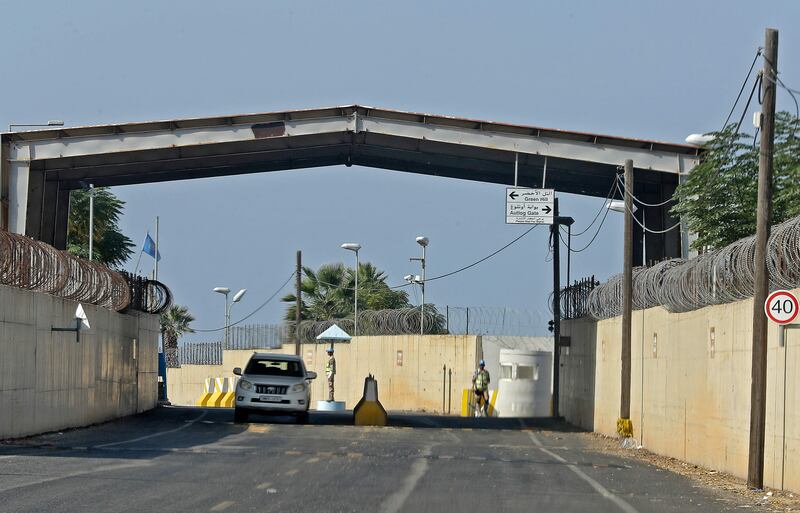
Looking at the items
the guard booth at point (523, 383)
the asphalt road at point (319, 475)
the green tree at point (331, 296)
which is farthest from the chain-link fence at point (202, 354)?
the asphalt road at point (319, 475)

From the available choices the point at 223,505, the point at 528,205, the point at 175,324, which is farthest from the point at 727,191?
the point at 175,324

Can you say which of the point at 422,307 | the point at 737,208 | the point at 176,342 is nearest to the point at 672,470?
the point at 737,208

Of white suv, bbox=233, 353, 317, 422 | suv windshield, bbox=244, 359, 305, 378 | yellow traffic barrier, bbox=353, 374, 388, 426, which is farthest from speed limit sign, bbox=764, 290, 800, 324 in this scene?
suv windshield, bbox=244, 359, 305, 378

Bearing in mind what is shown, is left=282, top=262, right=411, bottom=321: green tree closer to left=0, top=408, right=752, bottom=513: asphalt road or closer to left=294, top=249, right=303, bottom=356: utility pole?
left=294, top=249, right=303, bottom=356: utility pole

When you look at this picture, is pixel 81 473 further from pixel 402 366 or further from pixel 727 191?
pixel 402 366

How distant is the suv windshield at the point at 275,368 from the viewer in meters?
34.2

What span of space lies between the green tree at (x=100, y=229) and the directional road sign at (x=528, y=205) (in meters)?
25.2

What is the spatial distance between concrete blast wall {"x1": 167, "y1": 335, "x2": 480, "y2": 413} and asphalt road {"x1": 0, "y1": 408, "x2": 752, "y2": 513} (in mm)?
26299

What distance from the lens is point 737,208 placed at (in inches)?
1118

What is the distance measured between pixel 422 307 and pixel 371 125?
20673 millimetres

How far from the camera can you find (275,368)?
3438 cm

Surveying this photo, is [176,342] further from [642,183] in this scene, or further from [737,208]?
[737,208]

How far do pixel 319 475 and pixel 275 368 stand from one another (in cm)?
1683

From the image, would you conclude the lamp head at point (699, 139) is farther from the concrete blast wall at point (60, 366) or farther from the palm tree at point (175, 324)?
the palm tree at point (175, 324)
